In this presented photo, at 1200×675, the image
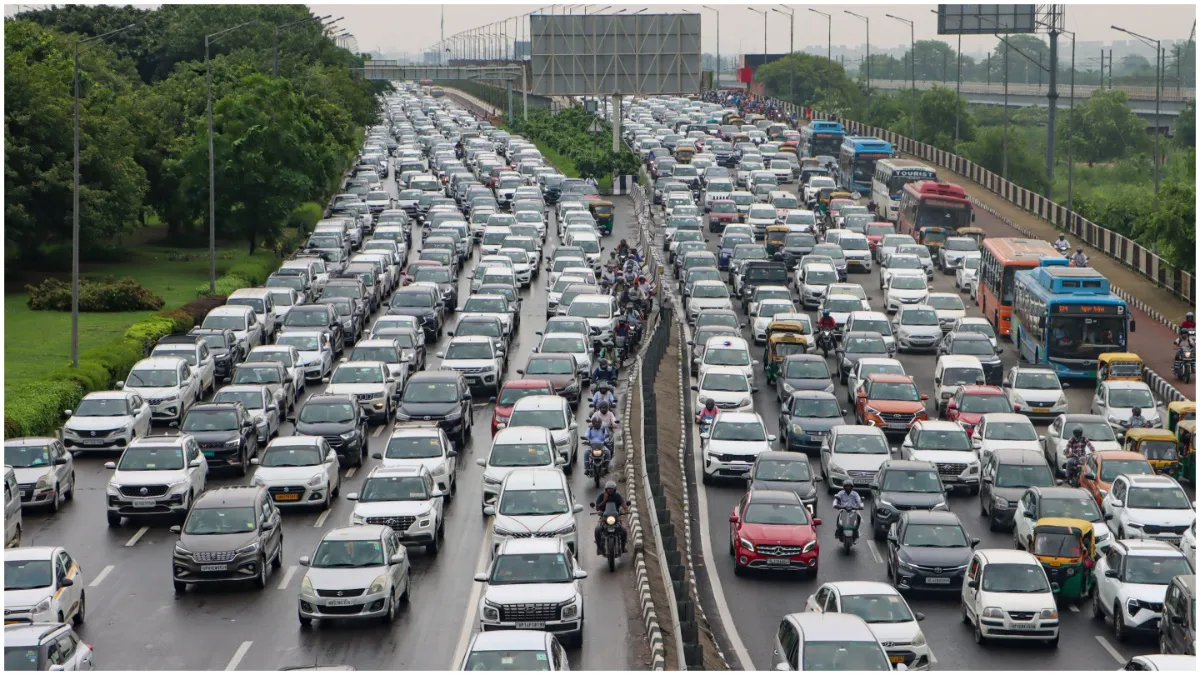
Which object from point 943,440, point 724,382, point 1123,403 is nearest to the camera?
point 943,440

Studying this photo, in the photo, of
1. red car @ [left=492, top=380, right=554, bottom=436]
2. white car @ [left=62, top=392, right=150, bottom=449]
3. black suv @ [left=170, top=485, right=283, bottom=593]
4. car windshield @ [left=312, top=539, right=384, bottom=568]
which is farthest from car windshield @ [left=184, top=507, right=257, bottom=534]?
red car @ [left=492, top=380, right=554, bottom=436]

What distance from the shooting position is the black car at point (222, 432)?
3588 cm

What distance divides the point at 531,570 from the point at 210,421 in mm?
13200

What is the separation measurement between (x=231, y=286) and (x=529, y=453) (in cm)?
3016

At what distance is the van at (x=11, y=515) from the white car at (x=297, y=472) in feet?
13.1

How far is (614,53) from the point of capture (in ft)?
345

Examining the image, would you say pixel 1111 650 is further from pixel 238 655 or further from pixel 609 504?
pixel 238 655

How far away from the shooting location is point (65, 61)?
241 ft

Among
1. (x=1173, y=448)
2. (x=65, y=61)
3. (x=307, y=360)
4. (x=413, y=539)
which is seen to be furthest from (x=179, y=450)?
(x=65, y=61)

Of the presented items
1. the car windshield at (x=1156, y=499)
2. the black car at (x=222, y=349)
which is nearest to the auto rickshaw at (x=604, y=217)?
the black car at (x=222, y=349)

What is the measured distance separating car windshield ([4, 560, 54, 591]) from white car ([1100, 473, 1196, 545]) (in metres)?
16.6

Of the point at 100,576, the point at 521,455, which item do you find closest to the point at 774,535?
the point at 521,455

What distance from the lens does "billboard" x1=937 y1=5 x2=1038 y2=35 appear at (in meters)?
106

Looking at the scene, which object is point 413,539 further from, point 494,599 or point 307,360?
point 307,360
